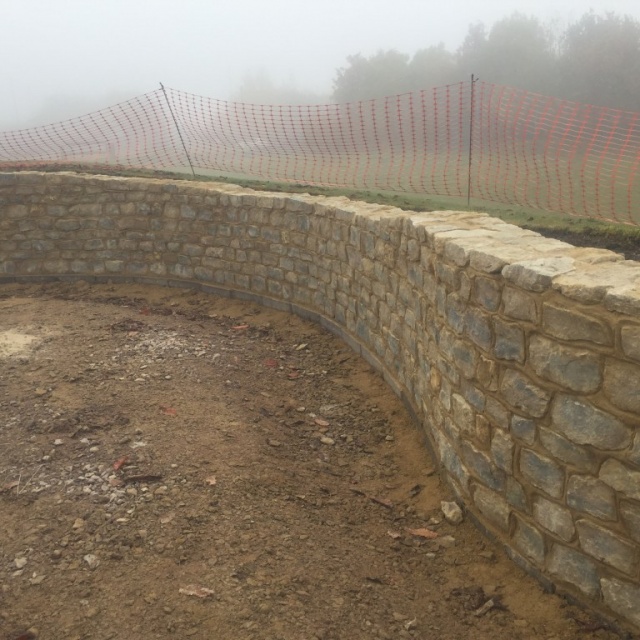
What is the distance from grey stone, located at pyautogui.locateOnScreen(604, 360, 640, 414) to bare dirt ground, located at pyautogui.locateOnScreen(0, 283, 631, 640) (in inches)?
45.5

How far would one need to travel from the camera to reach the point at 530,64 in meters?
16.2

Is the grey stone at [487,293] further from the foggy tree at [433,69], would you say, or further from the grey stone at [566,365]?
the foggy tree at [433,69]

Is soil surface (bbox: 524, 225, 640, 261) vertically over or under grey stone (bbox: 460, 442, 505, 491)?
over

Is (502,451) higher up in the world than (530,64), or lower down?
lower down

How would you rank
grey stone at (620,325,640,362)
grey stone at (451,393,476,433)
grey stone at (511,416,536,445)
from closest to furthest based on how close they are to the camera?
1. grey stone at (620,325,640,362)
2. grey stone at (511,416,536,445)
3. grey stone at (451,393,476,433)

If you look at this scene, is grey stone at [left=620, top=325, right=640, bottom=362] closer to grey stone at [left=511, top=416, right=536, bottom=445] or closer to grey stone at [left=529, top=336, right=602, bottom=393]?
grey stone at [left=529, top=336, right=602, bottom=393]

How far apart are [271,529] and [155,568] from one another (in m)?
0.73

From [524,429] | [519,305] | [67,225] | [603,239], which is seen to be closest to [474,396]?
[524,429]

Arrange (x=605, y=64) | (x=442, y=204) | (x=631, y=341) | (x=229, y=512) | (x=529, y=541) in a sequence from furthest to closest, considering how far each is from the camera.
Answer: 1. (x=605, y=64)
2. (x=442, y=204)
3. (x=229, y=512)
4. (x=529, y=541)
5. (x=631, y=341)

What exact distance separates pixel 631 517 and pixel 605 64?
46.7 feet

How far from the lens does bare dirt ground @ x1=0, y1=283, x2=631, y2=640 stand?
3.34 meters

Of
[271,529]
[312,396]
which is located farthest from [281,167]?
[271,529]

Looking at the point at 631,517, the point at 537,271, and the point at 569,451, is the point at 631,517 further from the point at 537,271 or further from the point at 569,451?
the point at 537,271

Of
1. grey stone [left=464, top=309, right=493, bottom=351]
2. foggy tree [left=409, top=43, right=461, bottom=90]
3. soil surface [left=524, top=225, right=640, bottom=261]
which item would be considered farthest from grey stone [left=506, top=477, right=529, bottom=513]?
foggy tree [left=409, top=43, right=461, bottom=90]
